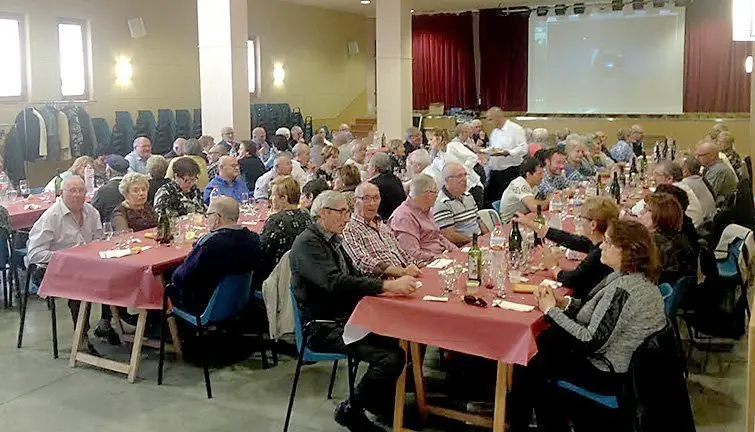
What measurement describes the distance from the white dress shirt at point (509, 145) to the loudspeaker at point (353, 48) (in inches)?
418

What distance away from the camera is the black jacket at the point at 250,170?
27.7ft

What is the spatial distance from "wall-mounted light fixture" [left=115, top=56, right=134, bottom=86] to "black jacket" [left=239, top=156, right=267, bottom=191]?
5.57 m

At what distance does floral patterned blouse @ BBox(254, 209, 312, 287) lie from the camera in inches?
194

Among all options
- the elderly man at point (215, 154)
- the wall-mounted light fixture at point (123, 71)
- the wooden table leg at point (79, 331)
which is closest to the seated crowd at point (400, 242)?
the wooden table leg at point (79, 331)

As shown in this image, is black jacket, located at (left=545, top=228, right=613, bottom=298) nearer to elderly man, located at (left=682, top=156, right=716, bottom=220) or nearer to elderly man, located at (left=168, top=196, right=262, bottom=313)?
elderly man, located at (left=168, top=196, right=262, bottom=313)

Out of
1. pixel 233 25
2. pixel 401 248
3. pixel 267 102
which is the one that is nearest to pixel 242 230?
pixel 401 248

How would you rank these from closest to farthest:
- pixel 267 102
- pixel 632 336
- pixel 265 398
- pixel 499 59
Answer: pixel 632 336 → pixel 265 398 → pixel 267 102 → pixel 499 59

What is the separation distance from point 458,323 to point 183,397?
1.89m

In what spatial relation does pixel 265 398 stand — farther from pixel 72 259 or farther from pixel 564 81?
pixel 564 81

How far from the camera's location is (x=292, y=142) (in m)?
12.8

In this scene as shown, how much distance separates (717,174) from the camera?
7.61m

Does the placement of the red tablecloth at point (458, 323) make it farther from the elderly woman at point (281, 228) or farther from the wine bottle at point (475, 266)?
the elderly woman at point (281, 228)

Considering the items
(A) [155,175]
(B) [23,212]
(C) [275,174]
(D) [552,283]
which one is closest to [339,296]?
(D) [552,283]

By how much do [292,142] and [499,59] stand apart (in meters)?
7.46
